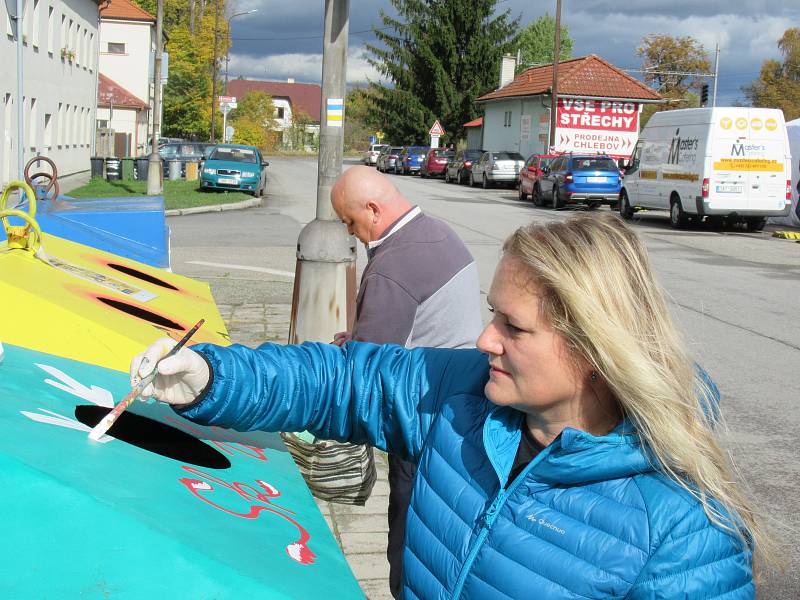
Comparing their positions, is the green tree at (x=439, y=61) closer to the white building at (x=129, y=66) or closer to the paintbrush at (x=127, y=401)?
the white building at (x=129, y=66)

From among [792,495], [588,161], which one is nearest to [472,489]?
[792,495]

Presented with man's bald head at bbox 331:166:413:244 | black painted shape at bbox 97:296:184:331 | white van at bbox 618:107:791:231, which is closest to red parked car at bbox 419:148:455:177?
white van at bbox 618:107:791:231

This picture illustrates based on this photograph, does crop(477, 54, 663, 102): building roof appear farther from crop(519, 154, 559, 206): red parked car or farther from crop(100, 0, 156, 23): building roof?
crop(100, 0, 156, 23): building roof

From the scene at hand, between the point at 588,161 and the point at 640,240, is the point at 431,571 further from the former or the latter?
the point at 588,161

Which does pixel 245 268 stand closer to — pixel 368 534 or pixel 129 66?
pixel 368 534

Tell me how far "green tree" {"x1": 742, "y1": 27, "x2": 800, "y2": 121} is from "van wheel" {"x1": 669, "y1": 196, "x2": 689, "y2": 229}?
56558 mm

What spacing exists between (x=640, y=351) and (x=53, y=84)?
34.6 meters

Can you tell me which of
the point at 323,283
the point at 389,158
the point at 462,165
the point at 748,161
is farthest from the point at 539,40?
the point at 323,283

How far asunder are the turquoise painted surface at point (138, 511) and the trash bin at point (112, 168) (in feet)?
105

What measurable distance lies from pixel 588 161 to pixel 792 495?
23121 mm

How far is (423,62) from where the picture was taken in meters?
59.2

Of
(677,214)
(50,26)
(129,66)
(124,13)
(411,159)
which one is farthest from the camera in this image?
(129,66)

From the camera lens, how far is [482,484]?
1.82 m

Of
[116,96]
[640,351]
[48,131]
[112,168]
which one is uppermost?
[116,96]
